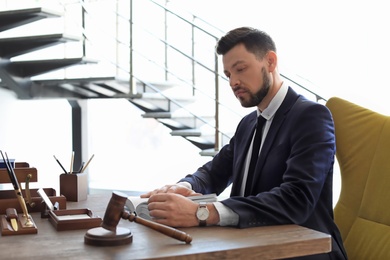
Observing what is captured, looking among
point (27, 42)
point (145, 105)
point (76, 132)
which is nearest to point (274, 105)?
point (145, 105)

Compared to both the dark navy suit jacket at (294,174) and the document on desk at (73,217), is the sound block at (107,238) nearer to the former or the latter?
the document on desk at (73,217)

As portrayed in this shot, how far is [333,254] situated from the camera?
1576 mm

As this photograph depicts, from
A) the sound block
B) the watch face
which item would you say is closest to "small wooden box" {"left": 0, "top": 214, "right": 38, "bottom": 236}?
the sound block

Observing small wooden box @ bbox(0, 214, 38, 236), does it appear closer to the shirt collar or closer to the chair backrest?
the shirt collar

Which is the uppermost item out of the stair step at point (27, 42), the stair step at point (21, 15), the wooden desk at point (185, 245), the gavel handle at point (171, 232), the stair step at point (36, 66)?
the stair step at point (21, 15)

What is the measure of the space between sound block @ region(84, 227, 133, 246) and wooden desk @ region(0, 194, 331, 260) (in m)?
0.01

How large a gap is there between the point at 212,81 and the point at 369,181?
2.73 m

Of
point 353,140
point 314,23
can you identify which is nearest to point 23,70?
point 314,23

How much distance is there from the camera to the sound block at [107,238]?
1113mm

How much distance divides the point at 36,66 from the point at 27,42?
1.12 ft

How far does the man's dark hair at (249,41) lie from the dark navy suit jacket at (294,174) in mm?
182

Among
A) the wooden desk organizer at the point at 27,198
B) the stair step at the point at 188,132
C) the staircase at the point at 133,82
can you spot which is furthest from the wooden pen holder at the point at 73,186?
the stair step at the point at 188,132

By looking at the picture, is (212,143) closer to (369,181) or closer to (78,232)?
(369,181)

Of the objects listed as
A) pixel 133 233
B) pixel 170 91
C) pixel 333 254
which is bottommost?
pixel 333 254
